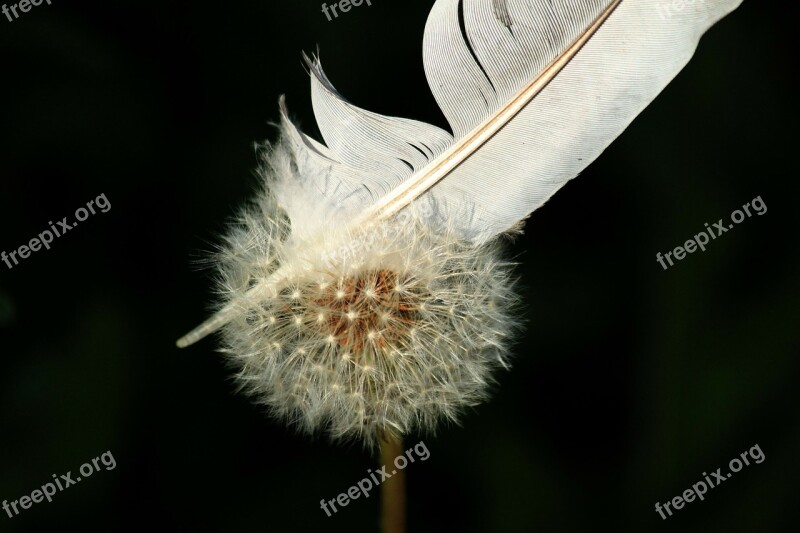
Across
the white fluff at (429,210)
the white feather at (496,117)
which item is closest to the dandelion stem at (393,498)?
the white fluff at (429,210)

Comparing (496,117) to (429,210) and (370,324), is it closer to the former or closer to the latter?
(429,210)

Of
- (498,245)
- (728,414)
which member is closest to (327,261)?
(498,245)

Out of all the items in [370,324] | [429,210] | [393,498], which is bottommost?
[393,498]

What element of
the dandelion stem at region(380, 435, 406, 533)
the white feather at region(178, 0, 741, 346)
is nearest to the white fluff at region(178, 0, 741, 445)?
the white feather at region(178, 0, 741, 346)

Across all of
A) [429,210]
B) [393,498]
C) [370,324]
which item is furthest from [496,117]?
[393,498]

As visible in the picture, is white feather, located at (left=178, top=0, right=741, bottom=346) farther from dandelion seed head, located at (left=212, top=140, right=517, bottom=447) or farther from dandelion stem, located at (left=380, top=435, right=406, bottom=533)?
dandelion stem, located at (left=380, top=435, right=406, bottom=533)

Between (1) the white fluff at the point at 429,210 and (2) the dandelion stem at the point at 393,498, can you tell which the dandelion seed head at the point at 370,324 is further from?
(2) the dandelion stem at the point at 393,498

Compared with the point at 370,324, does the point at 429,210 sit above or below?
above

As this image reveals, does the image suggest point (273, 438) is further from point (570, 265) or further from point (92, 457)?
point (570, 265)
